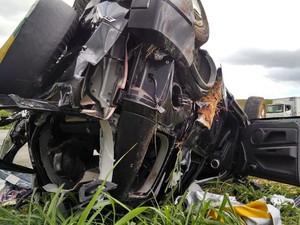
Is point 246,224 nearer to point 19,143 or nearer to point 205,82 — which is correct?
point 205,82

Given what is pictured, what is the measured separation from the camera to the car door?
344 centimetres

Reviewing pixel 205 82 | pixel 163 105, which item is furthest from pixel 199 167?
pixel 163 105

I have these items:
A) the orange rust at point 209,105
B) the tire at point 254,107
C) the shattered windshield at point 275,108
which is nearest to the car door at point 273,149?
the tire at point 254,107

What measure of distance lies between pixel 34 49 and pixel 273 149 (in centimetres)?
242

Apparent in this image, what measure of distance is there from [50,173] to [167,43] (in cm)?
136

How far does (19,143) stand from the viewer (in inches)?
122

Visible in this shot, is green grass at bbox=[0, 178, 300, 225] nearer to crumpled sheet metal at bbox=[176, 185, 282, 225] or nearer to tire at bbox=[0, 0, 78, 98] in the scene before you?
crumpled sheet metal at bbox=[176, 185, 282, 225]

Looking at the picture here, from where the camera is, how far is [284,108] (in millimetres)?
21500

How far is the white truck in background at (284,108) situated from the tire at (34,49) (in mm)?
19859

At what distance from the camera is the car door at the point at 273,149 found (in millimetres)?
3441

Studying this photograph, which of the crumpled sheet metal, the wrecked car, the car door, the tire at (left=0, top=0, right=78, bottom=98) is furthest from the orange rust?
the tire at (left=0, top=0, right=78, bottom=98)

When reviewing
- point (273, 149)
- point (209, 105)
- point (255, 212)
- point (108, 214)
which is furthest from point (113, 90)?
point (273, 149)

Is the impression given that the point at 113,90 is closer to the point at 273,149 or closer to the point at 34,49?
the point at 34,49

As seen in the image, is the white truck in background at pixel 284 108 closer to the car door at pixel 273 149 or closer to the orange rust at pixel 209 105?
the car door at pixel 273 149
